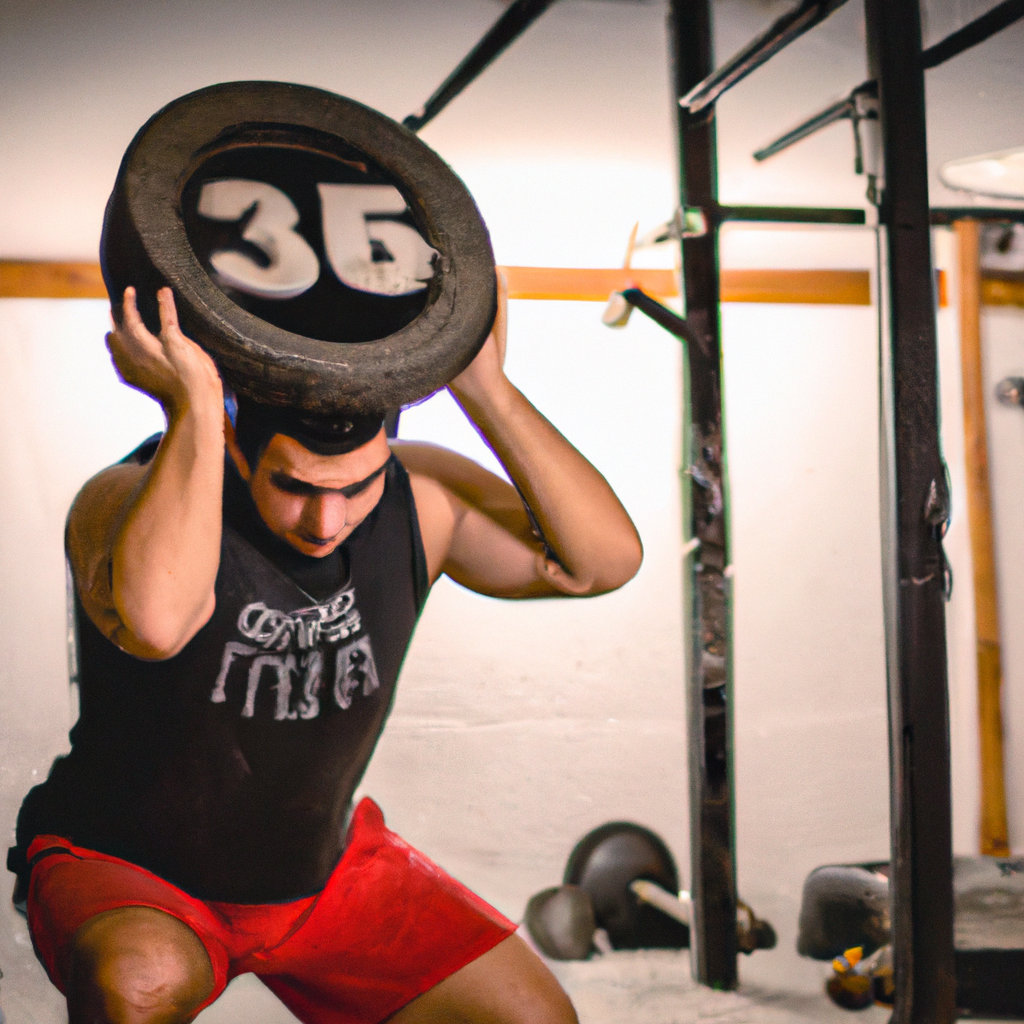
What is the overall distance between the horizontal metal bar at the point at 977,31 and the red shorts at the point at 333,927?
1599 millimetres

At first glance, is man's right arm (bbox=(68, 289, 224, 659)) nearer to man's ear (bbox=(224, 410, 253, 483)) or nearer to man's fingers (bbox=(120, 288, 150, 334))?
man's fingers (bbox=(120, 288, 150, 334))

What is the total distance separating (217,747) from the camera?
144cm

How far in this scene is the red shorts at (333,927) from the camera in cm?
137

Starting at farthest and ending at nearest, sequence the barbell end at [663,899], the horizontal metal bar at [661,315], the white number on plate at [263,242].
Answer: the barbell end at [663,899], the horizontal metal bar at [661,315], the white number on plate at [263,242]

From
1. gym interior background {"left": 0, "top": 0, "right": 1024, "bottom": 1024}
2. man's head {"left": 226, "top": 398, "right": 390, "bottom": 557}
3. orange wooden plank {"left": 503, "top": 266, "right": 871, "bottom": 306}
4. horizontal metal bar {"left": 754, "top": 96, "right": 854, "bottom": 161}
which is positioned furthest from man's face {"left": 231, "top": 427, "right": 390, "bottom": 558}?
horizontal metal bar {"left": 754, "top": 96, "right": 854, "bottom": 161}

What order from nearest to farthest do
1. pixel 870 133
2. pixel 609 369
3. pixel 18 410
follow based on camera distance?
pixel 870 133 < pixel 18 410 < pixel 609 369

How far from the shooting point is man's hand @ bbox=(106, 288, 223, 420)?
45.4 inches

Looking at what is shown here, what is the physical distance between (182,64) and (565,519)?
3.75ft

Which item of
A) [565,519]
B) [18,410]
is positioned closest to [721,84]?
[565,519]

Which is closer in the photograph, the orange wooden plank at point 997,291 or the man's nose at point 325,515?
the man's nose at point 325,515

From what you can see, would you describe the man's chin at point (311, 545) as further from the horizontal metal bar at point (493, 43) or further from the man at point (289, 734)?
the horizontal metal bar at point (493, 43)

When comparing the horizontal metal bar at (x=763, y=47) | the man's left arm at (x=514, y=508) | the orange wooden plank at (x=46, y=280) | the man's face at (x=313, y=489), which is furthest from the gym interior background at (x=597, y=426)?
the man's face at (x=313, y=489)

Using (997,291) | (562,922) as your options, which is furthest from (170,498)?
(997,291)

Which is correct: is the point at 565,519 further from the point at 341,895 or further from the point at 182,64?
the point at 182,64
